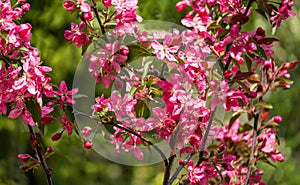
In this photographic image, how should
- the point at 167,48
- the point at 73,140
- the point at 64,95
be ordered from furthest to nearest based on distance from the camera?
the point at 73,140
the point at 64,95
the point at 167,48

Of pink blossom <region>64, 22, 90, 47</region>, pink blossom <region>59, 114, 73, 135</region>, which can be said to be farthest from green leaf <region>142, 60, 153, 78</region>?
pink blossom <region>59, 114, 73, 135</region>

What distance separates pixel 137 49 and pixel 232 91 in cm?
23

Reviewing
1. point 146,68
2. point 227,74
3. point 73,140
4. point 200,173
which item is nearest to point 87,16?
point 146,68

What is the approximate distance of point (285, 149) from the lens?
9.77 feet

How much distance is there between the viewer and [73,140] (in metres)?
2.99

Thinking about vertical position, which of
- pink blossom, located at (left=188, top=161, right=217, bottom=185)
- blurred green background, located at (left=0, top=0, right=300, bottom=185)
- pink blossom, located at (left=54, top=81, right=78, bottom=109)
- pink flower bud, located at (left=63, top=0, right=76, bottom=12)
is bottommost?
blurred green background, located at (left=0, top=0, right=300, bottom=185)

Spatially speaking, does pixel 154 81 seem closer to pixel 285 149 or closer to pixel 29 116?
pixel 29 116

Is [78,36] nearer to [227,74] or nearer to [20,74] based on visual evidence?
[20,74]

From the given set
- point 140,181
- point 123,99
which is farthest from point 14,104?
point 140,181

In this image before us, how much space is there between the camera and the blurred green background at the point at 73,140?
2.91m

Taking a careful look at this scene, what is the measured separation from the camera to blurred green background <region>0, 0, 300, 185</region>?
9.55 ft

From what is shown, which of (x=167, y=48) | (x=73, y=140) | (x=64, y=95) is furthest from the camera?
(x=73, y=140)

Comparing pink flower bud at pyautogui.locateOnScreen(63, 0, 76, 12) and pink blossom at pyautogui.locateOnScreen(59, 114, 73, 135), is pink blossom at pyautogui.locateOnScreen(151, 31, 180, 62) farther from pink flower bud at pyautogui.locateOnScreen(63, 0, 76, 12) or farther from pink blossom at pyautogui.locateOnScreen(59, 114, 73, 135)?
pink blossom at pyautogui.locateOnScreen(59, 114, 73, 135)

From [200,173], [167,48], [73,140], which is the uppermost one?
[167,48]
